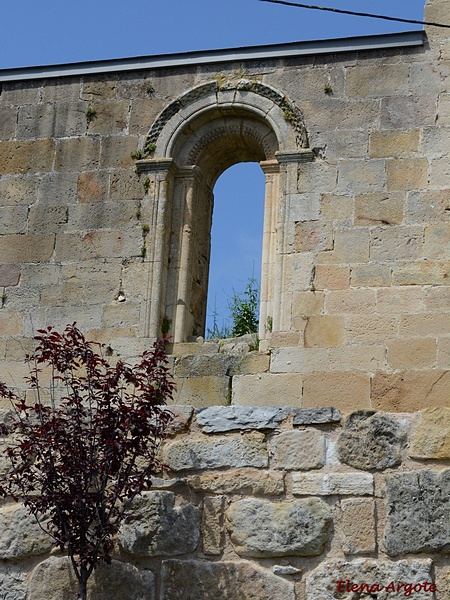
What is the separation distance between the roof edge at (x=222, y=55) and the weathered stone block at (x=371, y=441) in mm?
4880

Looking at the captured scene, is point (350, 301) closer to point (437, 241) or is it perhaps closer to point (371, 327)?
point (371, 327)

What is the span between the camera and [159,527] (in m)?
8.63

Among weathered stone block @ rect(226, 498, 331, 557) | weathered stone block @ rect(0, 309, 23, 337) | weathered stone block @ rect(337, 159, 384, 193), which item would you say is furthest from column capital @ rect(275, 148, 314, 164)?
weathered stone block @ rect(226, 498, 331, 557)

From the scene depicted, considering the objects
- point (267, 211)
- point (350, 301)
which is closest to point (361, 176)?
point (267, 211)

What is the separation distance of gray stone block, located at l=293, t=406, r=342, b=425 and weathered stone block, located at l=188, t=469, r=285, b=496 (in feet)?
1.28

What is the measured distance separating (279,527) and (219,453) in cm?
69

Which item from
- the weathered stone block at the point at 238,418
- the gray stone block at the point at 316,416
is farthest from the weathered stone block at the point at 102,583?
the gray stone block at the point at 316,416

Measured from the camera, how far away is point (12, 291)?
12.3m

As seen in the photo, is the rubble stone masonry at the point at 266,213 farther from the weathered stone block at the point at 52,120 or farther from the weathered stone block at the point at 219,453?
the weathered stone block at the point at 219,453

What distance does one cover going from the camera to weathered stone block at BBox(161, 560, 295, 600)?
8391mm

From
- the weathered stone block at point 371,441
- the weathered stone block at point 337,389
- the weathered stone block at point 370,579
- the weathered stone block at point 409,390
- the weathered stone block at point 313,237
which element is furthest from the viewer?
the weathered stone block at point 313,237

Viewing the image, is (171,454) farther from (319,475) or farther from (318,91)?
(318,91)

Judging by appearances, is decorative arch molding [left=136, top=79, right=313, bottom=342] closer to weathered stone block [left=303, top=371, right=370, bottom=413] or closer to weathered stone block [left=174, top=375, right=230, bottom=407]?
weathered stone block [left=174, top=375, right=230, bottom=407]

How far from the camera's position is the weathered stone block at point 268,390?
1136 centimetres
